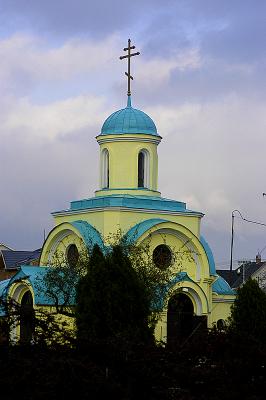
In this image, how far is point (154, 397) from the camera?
10.5 m

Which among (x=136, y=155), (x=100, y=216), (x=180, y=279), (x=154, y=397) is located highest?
(x=136, y=155)

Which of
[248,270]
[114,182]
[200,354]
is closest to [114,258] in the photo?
[200,354]

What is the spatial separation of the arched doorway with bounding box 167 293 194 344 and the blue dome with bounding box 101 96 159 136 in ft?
20.9

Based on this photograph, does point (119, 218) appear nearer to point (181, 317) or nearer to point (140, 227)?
point (140, 227)

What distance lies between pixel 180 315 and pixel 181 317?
455 millimetres

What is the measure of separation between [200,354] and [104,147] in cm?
2791

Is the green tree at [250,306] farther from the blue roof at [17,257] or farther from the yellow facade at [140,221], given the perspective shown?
the blue roof at [17,257]

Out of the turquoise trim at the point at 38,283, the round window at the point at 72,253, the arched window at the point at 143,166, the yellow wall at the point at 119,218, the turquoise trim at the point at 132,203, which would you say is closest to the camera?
the turquoise trim at the point at 38,283

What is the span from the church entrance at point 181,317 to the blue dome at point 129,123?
6.36 m

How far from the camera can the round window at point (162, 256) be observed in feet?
120

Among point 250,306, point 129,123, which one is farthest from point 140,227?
point 250,306

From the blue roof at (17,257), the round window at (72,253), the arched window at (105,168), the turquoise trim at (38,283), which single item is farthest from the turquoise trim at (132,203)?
the blue roof at (17,257)

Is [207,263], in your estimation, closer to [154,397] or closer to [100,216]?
[100,216]

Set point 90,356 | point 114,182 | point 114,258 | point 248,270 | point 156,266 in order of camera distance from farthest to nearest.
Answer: point 248,270, point 114,182, point 156,266, point 114,258, point 90,356
